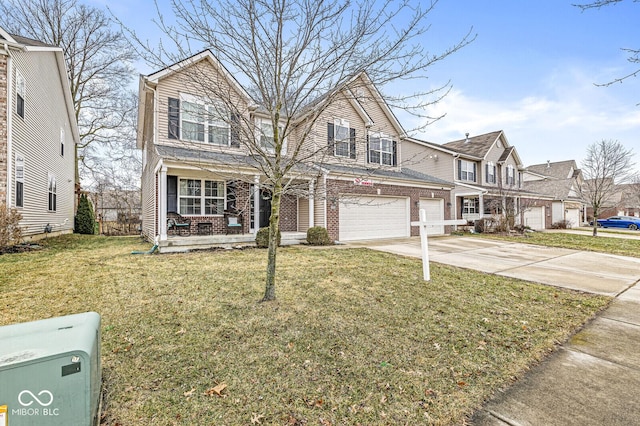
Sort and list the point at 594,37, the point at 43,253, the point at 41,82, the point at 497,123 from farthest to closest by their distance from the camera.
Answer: the point at 497,123 → the point at 41,82 → the point at 43,253 → the point at 594,37

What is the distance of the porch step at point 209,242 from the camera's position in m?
9.40

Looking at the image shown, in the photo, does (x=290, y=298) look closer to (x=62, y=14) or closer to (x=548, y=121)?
(x=548, y=121)

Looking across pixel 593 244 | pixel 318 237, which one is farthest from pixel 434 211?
pixel 318 237

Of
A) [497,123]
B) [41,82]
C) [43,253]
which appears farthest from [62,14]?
[497,123]

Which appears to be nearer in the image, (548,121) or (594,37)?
(594,37)

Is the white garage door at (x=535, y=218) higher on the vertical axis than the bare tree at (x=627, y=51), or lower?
lower

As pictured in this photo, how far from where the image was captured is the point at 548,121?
669 inches

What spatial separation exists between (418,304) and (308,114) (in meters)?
3.51

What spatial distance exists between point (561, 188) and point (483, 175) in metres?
15.6

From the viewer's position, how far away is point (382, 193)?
46.7 feet

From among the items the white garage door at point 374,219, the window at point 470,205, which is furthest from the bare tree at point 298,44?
the window at point 470,205

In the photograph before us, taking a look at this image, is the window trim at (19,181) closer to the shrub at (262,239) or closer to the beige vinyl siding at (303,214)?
the shrub at (262,239)

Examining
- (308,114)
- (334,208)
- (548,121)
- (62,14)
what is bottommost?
(334,208)

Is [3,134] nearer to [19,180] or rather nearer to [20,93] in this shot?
[19,180]
